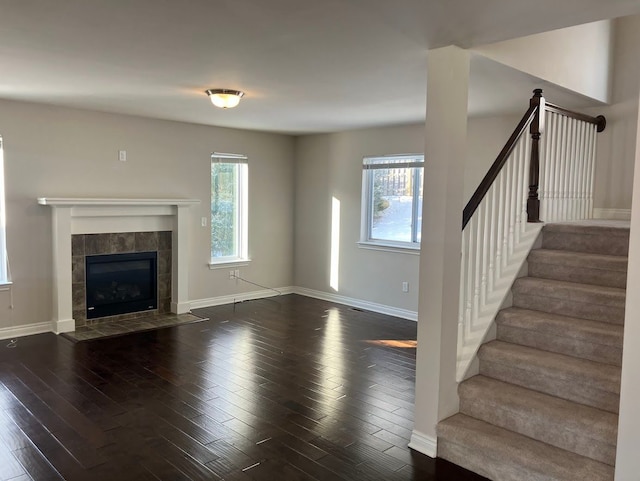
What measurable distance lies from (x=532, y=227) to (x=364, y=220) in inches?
128

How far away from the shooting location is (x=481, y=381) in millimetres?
3131

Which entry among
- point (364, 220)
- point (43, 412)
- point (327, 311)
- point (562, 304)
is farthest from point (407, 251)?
point (43, 412)

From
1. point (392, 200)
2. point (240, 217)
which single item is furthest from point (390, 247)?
point (240, 217)

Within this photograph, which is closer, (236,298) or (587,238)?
(587,238)

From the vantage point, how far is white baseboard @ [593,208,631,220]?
4609 millimetres

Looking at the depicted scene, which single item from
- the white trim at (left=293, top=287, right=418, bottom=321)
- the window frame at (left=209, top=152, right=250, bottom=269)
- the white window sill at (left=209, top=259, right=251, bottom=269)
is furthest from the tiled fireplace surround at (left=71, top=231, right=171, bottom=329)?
the white trim at (left=293, top=287, right=418, bottom=321)

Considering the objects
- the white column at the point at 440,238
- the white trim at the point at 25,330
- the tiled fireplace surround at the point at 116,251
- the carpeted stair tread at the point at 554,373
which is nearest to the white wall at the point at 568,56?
the white column at the point at 440,238

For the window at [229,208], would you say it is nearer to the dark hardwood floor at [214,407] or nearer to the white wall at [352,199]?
the white wall at [352,199]

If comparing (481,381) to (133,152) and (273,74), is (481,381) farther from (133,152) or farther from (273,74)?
(133,152)

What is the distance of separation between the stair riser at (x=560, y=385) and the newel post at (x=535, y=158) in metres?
1.19

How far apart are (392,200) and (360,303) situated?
147cm

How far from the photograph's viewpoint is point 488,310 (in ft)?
11.0

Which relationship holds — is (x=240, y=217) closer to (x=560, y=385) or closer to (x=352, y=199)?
(x=352, y=199)

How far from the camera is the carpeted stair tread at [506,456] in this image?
2.49 metres
